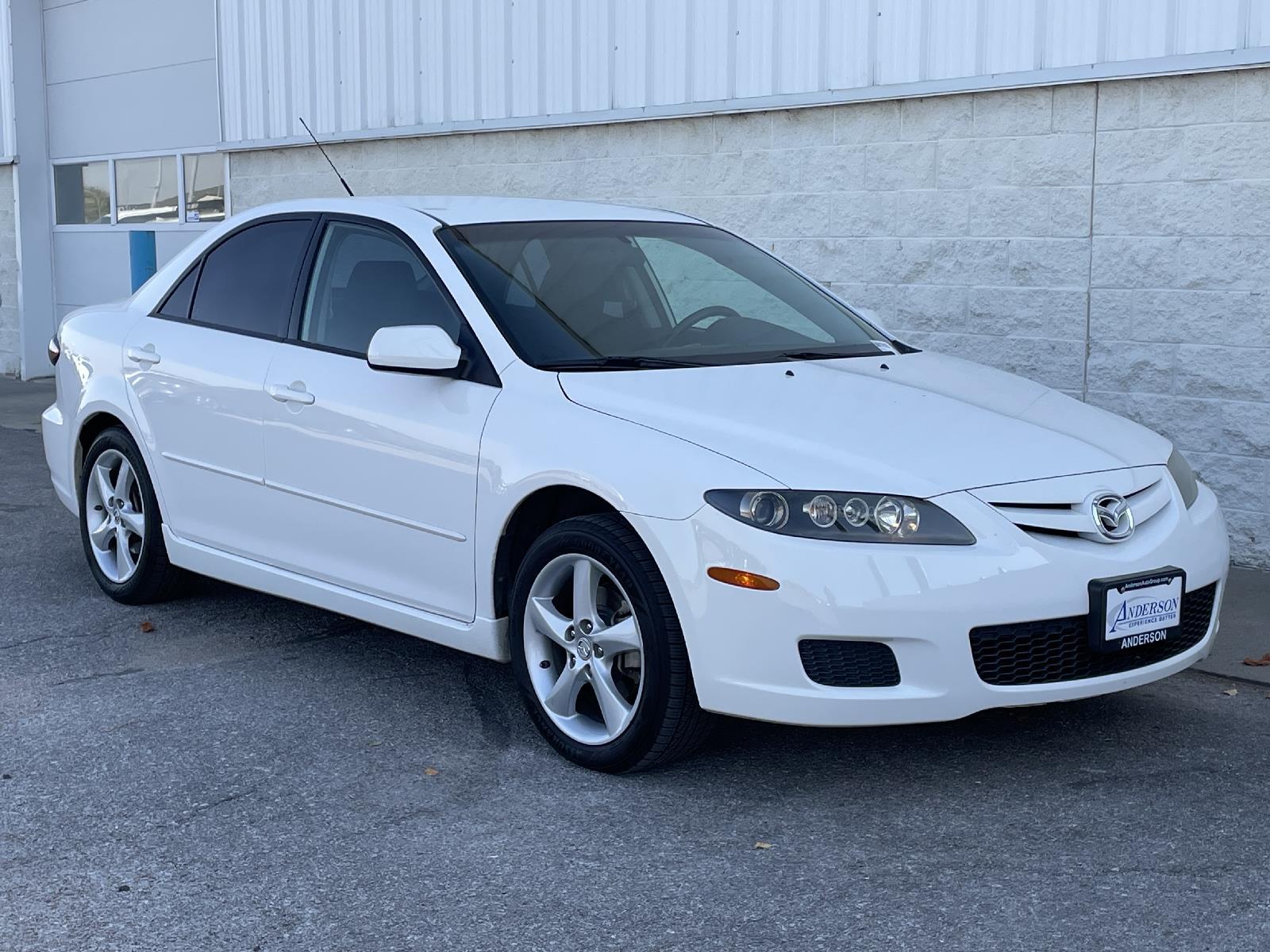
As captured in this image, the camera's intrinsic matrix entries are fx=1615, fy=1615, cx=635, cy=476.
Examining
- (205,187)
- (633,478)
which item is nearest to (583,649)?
(633,478)

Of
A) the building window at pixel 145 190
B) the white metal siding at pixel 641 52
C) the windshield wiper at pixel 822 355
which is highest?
the white metal siding at pixel 641 52

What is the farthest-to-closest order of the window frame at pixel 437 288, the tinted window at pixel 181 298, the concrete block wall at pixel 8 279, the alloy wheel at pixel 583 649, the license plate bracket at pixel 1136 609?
the concrete block wall at pixel 8 279 → the tinted window at pixel 181 298 → the window frame at pixel 437 288 → the alloy wheel at pixel 583 649 → the license plate bracket at pixel 1136 609

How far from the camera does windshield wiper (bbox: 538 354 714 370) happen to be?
4758mm

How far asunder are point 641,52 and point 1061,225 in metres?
3.00

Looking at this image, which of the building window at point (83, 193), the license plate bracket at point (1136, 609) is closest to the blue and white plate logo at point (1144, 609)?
the license plate bracket at point (1136, 609)

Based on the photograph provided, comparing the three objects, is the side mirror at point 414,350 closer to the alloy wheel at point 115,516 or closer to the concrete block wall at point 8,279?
the alloy wheel at point 115,516

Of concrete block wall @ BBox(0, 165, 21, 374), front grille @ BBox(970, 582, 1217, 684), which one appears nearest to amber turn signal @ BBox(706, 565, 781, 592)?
front grille @ BBox(970, 582, 1217, 684)

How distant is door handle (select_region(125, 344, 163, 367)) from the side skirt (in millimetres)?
622

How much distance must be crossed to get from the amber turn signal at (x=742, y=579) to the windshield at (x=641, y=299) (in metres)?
0.97

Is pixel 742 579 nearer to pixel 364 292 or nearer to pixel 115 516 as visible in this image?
pixel 364 292

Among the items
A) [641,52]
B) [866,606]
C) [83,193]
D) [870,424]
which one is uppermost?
[641,52]

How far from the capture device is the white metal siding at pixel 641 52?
24.3 feet

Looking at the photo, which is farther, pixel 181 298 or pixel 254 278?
pixel 181 298

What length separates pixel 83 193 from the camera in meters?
15.6
